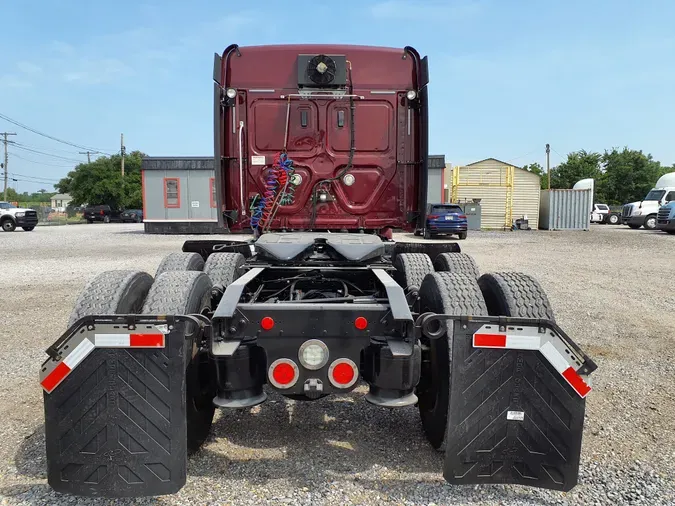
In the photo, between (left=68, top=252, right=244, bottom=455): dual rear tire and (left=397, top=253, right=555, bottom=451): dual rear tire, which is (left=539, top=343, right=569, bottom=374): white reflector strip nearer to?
(left=397, top=253, right=555, bottom=451): dual rear tire

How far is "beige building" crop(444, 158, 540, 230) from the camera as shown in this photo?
31234 millimetres

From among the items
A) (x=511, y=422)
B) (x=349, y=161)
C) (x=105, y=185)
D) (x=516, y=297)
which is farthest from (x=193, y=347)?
(x=105, y=185)

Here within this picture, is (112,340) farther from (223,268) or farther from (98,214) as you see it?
(98,214)

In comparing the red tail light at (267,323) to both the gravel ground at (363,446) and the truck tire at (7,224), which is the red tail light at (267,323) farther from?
the truck tire at (7,224)

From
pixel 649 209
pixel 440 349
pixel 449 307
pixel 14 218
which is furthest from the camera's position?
pixel 649 209

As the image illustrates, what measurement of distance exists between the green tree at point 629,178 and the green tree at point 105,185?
181ft

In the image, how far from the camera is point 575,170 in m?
61.5

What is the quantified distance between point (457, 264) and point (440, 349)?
2.02 meters

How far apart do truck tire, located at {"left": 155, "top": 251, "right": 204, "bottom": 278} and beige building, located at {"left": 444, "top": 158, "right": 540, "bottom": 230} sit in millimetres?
27849

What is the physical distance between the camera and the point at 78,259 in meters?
14.9

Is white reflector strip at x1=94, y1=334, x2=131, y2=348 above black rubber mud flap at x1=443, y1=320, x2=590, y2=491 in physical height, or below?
above

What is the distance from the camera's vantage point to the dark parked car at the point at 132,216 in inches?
1737

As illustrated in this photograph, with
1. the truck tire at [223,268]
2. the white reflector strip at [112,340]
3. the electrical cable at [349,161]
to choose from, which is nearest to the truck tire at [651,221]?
the electrical cable at [349,161]

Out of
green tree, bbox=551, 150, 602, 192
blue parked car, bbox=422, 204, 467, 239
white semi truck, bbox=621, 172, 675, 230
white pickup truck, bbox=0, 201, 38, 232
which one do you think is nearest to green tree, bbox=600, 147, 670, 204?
green tree, bbox=551, 150, 602, 192
